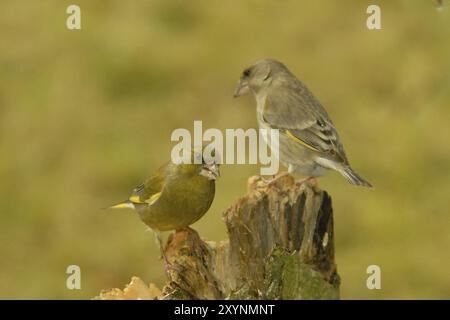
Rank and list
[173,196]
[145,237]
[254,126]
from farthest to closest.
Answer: [254,126] < [145,237] < [173,196]

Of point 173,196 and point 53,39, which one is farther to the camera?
point 53,39

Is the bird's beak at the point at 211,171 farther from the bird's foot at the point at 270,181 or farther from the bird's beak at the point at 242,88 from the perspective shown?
the bird's beak at the point at 242,88

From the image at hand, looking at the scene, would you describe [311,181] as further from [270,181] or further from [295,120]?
[295,120]

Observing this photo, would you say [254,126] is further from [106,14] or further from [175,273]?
[175,273]

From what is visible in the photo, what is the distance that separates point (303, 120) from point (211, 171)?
1.31m

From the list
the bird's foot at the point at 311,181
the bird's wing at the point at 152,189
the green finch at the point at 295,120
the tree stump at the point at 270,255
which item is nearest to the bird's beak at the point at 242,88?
the green finch at the point at 295,120

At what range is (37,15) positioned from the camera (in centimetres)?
1434

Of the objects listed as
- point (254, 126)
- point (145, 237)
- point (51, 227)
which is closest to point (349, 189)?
point (254, 126)

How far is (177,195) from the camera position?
5.74 m

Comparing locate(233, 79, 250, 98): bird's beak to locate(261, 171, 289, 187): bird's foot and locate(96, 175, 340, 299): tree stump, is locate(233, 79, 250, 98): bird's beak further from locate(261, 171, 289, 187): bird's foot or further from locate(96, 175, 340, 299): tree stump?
locate(96, 175, 340, 299): tree stump

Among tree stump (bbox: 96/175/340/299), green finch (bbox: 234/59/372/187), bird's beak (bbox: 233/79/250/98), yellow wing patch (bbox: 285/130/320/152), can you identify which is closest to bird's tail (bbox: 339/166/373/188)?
green finch (bbox: 234/59/372/187)

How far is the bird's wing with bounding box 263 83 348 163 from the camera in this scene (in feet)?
21.3

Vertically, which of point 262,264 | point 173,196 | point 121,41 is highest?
point 121,41

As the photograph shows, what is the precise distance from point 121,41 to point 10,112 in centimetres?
168
